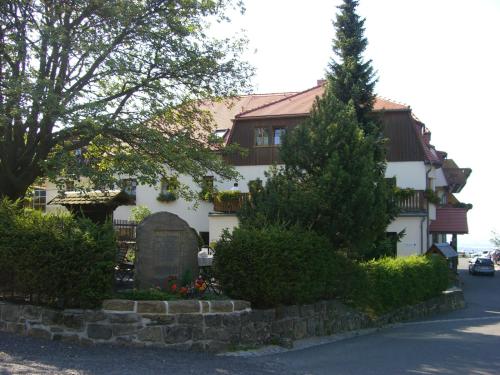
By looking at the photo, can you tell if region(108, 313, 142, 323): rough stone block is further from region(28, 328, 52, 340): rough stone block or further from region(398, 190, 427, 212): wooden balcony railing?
region(398, 190, 427, 212): wooden balcony railing

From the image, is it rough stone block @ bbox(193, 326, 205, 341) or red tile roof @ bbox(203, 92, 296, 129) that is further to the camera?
red tile roof @ bbox(203, 92, 296, 129)

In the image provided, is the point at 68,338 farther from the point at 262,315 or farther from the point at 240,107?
the point at 240,107

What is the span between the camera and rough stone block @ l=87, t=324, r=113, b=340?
8.84 meters

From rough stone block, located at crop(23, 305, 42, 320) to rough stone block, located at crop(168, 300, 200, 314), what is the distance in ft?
6.77

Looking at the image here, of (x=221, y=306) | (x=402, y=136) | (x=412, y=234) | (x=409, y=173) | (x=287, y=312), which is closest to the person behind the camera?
(x=221, y=306)

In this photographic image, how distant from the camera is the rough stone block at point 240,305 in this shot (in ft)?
32.2

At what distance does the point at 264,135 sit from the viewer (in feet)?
103

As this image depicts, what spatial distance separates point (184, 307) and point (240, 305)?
1130 mm

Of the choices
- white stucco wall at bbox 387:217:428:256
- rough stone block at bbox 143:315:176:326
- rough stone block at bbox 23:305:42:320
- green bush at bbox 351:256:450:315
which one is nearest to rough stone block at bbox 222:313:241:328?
rough stone block at bbox 143:315:176:326

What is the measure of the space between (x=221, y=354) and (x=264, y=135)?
75.2ft

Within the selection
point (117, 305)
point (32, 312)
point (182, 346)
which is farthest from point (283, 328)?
point (32, 312)

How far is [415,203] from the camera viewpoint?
29.2 metres

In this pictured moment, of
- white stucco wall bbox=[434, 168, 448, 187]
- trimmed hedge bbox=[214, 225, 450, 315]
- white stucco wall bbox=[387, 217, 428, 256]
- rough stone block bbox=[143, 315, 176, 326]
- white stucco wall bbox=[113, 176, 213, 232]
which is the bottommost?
rough stone block bbox=[143, 315, 176, 326]

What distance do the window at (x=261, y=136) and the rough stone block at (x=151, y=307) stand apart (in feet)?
74.4
